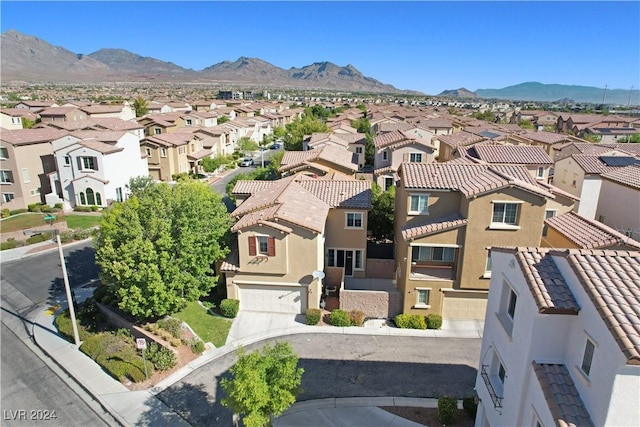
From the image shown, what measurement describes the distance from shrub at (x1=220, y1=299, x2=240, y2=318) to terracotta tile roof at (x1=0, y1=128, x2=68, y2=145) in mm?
38734

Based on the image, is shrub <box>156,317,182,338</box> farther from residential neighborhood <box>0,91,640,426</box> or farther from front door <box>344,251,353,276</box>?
front door <box>344,251,353,276</box>

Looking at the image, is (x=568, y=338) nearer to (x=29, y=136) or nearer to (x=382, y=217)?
(x=382, y=217)

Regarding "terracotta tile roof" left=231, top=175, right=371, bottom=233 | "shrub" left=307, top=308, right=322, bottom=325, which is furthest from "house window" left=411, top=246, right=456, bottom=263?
"shrub" left=307, top=308, right=322, bottom=325

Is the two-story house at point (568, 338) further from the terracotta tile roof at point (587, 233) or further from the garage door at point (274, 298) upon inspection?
the garage door at point (274, 298)

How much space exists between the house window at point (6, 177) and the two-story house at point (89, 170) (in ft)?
14.2

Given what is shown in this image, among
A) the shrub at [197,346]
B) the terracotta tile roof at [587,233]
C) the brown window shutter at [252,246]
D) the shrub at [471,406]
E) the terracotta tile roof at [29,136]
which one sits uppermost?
the terracotta tile roof at [29,136]

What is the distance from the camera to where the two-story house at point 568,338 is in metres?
8.60

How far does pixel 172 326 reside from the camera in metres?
23.3

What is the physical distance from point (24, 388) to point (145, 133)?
61.1 m

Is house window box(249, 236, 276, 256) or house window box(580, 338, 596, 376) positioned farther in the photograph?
house window box(249, 236, 276, 256)

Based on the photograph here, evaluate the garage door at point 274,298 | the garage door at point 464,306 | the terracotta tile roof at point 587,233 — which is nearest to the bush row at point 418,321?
the garage door at point 464,306

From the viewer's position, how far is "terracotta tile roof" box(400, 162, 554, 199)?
22.5 m

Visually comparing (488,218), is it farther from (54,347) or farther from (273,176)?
(273,176)

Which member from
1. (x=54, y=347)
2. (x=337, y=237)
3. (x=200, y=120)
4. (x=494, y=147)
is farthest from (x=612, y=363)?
(x=200, y=120)
